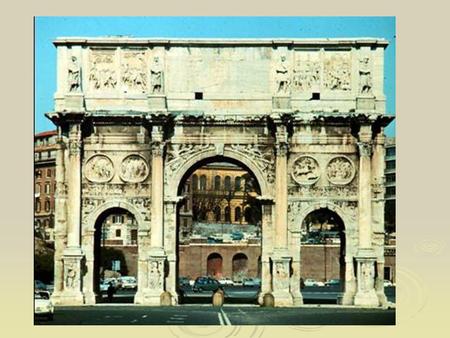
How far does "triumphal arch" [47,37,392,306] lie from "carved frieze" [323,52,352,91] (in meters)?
0.03

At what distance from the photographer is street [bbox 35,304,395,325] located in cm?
3088

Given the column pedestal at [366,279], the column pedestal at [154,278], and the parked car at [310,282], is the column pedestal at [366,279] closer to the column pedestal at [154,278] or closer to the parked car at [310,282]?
the column pedestal at [154,278]

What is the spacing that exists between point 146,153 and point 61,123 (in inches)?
104

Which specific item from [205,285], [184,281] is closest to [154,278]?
[205,285]

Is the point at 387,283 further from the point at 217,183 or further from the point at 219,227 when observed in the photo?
the point at 217,183

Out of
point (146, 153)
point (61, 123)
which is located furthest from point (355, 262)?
point (61, 123)

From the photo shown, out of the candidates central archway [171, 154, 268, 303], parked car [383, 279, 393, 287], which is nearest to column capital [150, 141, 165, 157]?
parked car [383, 279, 393, 287]

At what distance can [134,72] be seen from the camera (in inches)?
1437

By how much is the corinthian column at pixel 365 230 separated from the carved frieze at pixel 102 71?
748cm

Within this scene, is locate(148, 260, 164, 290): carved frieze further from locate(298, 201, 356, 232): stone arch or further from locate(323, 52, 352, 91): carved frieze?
locate(323, 52, 352, 91): carved frieze

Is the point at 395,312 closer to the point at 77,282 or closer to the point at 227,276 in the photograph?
the point at 77,282

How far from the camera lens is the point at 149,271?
118 ft

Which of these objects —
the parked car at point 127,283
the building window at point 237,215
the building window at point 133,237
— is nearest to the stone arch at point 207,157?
the parked car at point 127,283

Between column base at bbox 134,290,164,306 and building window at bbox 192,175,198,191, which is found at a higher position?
building window at bbox 192,175,198,191
